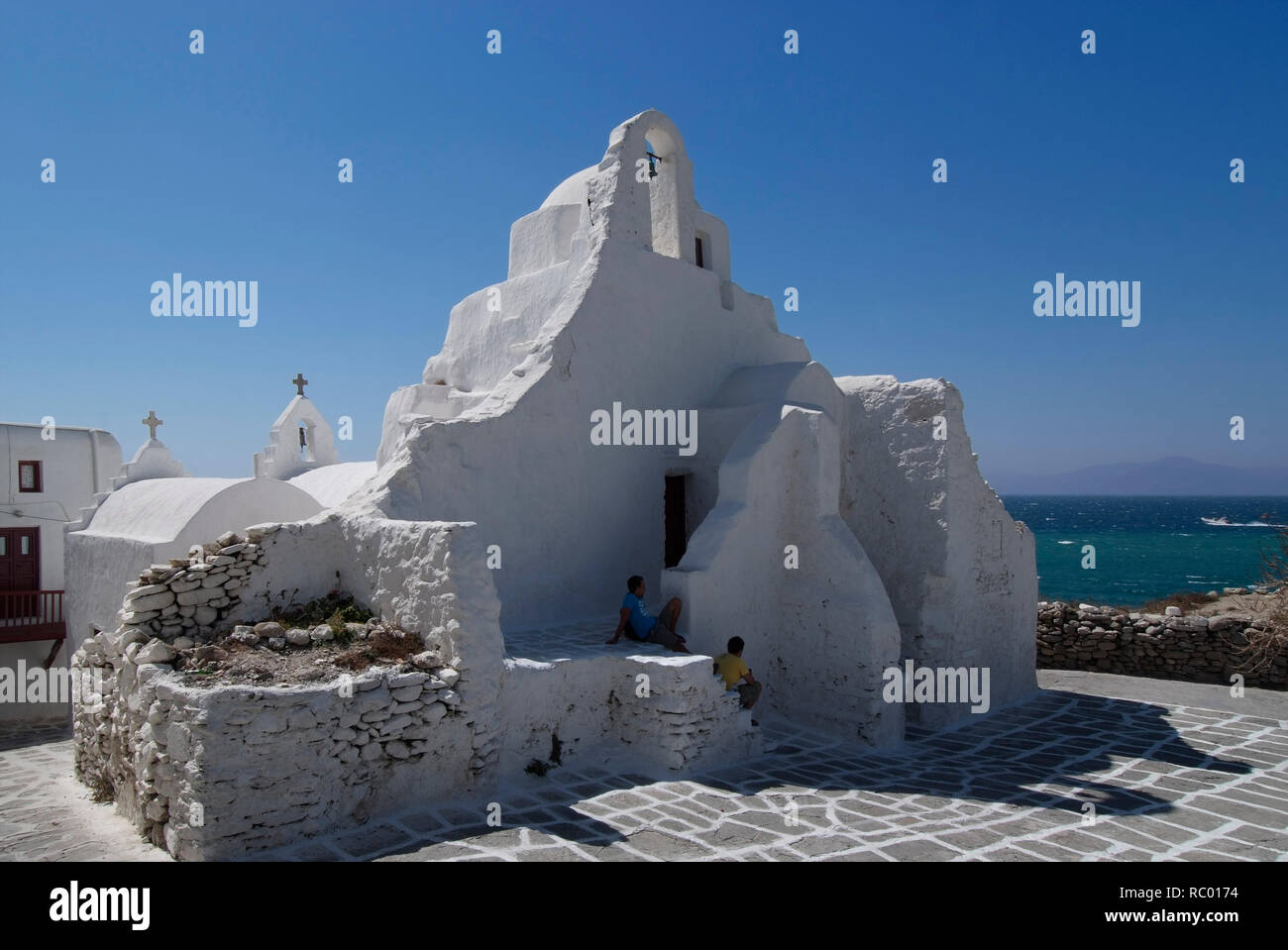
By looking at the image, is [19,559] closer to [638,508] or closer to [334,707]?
[638,508]

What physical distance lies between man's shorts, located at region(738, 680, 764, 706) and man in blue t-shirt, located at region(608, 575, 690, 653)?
657 millimetres

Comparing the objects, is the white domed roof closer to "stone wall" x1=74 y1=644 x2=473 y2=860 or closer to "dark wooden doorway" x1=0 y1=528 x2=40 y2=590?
"stone wall" x1=74 y1=644 x2=473 y2=860

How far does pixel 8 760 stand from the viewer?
35.5 feet

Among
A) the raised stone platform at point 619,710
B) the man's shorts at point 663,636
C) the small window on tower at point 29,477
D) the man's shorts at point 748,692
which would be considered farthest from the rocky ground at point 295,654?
the small window on tower at point 29,477

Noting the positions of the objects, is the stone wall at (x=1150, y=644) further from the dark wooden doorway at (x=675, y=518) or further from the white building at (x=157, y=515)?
the white building at (x=157, y=515)

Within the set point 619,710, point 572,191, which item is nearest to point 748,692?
point 619,710

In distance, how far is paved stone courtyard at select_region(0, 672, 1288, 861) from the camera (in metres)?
5.74

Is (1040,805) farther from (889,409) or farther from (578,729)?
(889,409)

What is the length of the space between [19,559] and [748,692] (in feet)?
53.3

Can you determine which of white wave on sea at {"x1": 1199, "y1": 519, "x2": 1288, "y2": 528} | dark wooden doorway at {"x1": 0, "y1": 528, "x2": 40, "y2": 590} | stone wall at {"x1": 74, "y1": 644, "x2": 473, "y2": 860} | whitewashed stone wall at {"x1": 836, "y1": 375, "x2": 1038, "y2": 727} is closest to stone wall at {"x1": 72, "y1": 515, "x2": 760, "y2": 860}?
stone wall at {"x1": 74, "y1": 644, "x2": 473, "y2": 860}

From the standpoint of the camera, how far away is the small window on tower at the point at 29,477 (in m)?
17.1

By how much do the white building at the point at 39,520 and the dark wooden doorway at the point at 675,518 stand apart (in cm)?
1195

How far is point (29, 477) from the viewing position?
17.2 m
